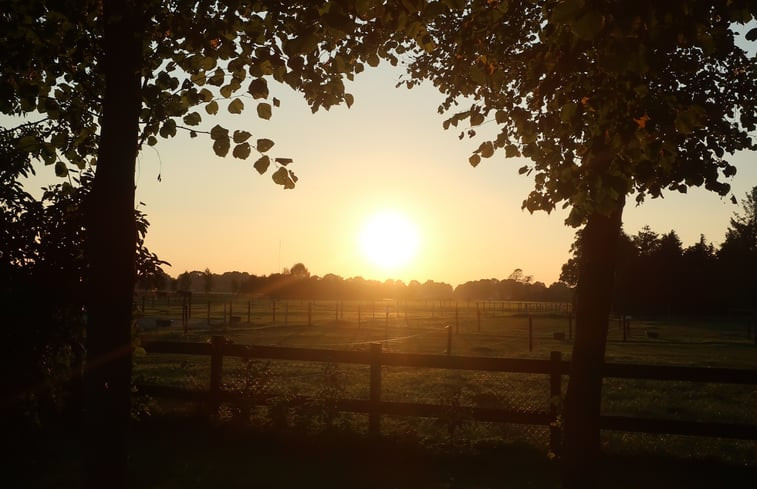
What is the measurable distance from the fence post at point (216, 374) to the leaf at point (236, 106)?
655 centimetres

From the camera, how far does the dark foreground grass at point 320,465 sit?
7.93 meters

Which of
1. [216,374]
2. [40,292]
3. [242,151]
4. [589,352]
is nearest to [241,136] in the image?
[242,151]

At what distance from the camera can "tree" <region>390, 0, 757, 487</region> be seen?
3.43m

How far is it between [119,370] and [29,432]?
5.36 meters

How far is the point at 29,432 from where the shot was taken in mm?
8539

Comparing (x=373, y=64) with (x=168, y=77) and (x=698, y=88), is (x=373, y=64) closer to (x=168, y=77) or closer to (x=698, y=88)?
(x=168, y=77)

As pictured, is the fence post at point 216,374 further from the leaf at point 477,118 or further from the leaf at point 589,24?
the leaf at point 589,24

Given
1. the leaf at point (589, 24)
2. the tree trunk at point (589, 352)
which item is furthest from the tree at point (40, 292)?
the leaf at point (589, 24)

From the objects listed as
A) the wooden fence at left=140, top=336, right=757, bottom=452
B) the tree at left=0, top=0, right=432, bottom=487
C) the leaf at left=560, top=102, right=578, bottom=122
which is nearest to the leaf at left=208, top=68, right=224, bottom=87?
the tree at left=0, top=0, right=432, bottom=487

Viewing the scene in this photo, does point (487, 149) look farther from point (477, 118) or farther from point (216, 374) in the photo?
point (216, 374)

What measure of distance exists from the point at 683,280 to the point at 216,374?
8994 centimetres

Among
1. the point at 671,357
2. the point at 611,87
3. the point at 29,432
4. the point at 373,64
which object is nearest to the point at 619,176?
the point at 611,87

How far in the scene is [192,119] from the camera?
5.30m

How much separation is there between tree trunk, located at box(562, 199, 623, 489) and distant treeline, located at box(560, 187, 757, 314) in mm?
83934
